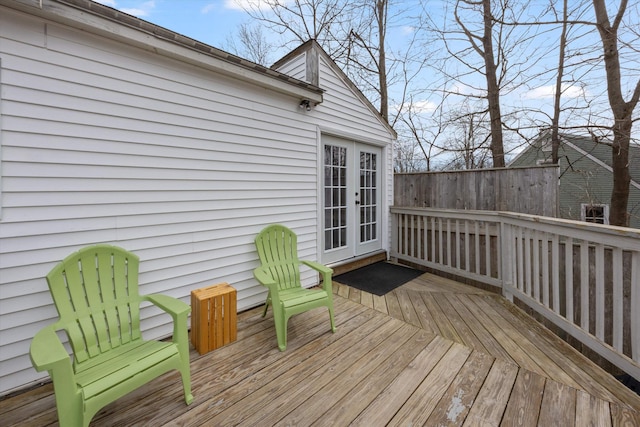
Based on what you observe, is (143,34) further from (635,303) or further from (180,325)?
(635,303)

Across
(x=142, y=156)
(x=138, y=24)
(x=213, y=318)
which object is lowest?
(x=213, y=318)

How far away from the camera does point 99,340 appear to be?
1618 mm

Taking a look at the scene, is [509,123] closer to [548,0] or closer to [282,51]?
[548,0]

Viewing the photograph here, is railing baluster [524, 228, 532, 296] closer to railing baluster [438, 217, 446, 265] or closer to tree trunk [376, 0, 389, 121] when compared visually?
railing baluster [438, 217, 446, 265]

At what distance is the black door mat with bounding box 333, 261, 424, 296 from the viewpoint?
11.3 feet

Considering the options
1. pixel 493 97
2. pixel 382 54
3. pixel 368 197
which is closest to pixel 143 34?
pixel 368 197

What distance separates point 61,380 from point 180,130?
6.23 ft

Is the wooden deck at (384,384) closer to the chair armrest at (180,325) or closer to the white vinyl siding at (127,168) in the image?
the chair armrest at (180,325)

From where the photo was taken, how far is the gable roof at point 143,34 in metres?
1.66

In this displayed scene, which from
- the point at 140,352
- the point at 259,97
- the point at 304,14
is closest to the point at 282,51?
the point at 304,14

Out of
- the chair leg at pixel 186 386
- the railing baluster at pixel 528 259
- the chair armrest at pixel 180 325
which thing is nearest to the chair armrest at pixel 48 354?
the chair armrest at pixel 180 325

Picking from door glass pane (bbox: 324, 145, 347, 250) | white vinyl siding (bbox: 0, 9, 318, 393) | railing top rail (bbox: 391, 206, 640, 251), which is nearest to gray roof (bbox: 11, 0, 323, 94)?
white vinyl siding (bbox: 0, 9, 318, 393)

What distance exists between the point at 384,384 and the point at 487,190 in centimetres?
344

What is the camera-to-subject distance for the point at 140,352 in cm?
155
